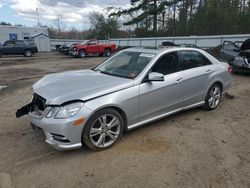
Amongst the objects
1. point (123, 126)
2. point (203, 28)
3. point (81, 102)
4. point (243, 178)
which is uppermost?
point (203, 28)

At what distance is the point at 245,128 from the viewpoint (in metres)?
4.80

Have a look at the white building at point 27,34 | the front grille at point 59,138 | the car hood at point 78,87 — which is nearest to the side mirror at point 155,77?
the car hood at point 78,87

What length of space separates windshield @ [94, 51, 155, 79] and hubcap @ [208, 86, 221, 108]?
1962 millimetres

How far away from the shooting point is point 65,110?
3.49 metres

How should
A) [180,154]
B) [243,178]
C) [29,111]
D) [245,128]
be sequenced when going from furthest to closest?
[245,128], [29,111], [180,154], [243,178]

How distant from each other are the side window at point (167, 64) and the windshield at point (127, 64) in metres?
0.18

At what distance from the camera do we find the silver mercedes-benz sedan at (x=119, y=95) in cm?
353

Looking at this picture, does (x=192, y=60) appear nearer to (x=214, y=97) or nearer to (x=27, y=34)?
(x=214, y=97)

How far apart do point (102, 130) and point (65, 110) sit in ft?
2.22

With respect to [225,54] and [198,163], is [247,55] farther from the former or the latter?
[198,163]

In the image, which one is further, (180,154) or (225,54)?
(225,54)

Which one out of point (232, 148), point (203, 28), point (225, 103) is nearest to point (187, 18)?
point (203, 28)

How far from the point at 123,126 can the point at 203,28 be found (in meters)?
29.7

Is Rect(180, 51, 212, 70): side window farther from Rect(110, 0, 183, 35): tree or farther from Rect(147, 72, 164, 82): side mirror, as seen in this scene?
Rect(110, 0, 183, 35): tree
